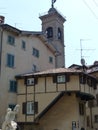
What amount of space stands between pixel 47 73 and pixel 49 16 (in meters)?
30.1

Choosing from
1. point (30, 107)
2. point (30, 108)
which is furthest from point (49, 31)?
point (30, 108)

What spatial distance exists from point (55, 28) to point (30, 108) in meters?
28.6

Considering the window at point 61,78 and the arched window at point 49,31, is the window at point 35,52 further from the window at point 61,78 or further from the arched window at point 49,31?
the arched window at point 49,31

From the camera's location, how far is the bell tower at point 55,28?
62303 mm

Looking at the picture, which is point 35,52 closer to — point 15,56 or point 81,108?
point 15,56

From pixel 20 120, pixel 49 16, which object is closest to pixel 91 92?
pixel 20 120

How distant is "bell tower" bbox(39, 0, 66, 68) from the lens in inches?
2453

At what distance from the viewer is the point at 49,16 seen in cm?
6512

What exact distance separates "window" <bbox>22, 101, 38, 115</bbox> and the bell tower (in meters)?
24.7

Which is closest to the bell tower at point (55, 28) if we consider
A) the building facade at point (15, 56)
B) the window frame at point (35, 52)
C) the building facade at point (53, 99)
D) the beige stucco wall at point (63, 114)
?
the building facade at point (15, 56)

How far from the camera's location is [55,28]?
63062mm

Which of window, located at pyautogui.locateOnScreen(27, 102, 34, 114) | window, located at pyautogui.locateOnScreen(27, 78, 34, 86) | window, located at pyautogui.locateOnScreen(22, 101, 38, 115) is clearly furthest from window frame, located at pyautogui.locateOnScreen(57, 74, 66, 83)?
window, located at pyautogui.locateOnScreen(27, 102, 34, 114)

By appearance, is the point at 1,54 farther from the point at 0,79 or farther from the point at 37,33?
the point at 37,33

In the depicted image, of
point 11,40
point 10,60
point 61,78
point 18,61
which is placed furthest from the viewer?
point 18,61
